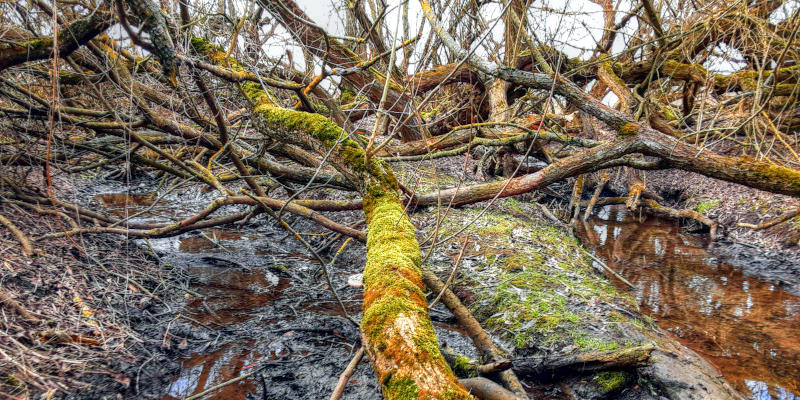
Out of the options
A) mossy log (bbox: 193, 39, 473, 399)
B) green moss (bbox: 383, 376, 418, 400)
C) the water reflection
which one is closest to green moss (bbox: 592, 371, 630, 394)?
mossy log (bbox: 193, 39, 473, 399)

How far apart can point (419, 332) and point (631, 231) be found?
675 cm

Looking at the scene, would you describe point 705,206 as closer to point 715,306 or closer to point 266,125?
point 715,306

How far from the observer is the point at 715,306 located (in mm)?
4113

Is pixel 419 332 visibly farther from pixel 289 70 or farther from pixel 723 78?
pixel 723 78

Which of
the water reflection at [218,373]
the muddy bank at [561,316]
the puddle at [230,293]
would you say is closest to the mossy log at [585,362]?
the muddy bank at [561,316]

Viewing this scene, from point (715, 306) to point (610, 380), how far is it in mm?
2476

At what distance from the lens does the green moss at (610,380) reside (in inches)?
99.2

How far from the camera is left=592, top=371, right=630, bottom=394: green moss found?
2520mm

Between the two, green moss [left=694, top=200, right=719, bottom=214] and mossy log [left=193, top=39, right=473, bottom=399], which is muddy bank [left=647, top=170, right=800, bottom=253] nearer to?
green moss [left=694, top=200, right=719, bottom=214]

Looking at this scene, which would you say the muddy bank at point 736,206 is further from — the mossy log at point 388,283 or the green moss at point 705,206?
the mossy log at point 388,283

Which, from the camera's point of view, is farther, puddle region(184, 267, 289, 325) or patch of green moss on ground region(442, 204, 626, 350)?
puddle region(184, 267, 289, 325)

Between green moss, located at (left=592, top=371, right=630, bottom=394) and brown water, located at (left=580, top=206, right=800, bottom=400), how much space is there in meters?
1.01

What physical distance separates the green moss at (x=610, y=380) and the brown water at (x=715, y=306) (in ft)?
3.31

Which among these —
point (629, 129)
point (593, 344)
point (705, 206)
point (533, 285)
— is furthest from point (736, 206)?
point (593, 344)
